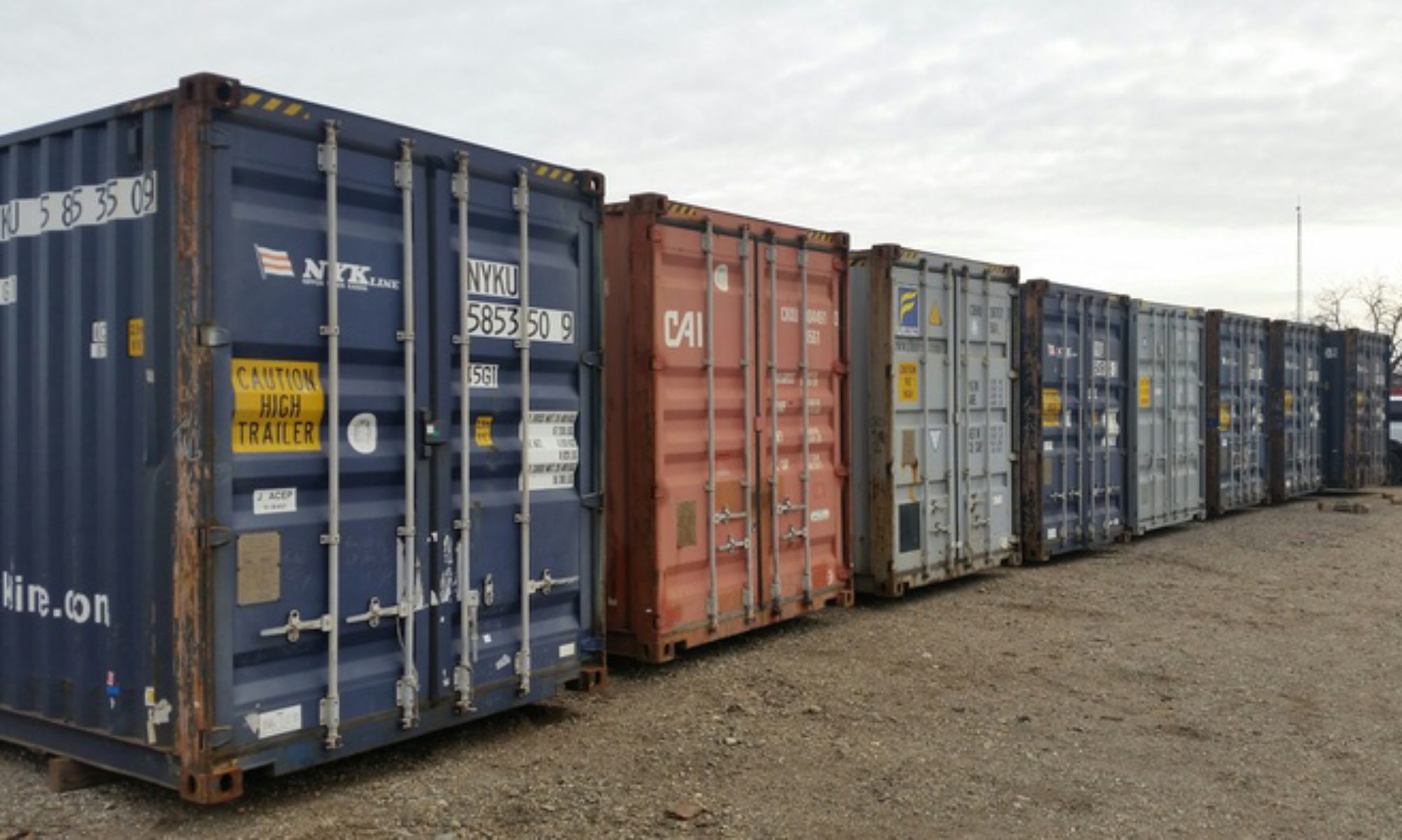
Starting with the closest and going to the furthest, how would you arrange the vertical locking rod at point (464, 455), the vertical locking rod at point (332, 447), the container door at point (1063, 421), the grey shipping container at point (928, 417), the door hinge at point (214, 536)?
the door hinge at point (214, 536)
the vertical locking rod at point (332, 447)
the vertical locking rod at point (464, 455)
the grey shipping container at point (928, 417)
the container door at point (1063, 421)

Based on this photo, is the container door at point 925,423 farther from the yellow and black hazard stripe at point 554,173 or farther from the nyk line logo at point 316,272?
the nyk line logo at point 316,272

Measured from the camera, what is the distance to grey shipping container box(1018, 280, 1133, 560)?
42.9 ft

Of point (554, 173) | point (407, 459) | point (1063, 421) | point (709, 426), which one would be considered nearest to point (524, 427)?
point (407, 459)

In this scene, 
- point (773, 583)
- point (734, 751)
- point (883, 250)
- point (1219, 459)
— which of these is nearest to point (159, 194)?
point (734, 751)

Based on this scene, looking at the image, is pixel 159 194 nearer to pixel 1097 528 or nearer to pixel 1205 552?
pixel 1097 528

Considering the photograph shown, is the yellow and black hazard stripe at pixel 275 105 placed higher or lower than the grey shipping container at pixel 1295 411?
higher

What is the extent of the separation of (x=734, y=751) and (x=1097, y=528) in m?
9.23

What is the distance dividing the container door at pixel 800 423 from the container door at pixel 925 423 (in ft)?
3.55

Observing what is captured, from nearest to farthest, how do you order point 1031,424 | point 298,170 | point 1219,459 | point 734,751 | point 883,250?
1. point 298,170
2. point 734,751
3. point 883,250
4. point 1031,424
5. point 1219,459

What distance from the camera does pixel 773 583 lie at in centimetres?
908

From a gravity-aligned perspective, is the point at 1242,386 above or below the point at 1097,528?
above

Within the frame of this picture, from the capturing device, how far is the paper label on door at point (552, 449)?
21.8 feet

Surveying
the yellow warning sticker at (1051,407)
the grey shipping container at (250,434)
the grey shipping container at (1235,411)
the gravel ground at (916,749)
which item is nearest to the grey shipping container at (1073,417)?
the yellow warning sticker at (1051,407)

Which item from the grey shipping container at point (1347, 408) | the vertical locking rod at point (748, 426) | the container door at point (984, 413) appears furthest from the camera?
the grey shipping container at point (1347, 408)
